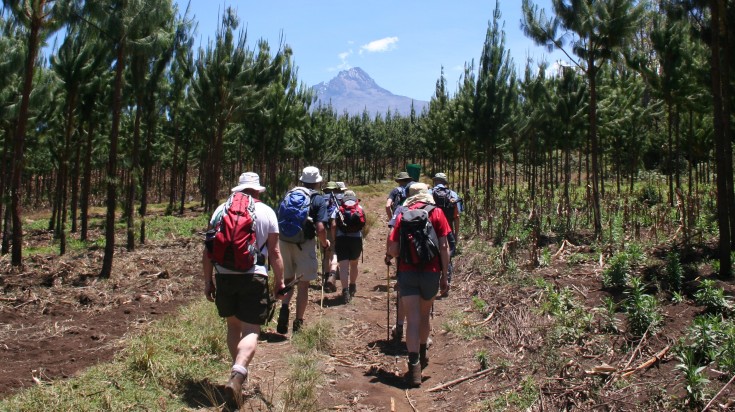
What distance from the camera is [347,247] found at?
334 inches

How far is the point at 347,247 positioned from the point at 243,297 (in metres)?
3.90

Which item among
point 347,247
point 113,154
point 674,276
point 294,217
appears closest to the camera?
point 674,276

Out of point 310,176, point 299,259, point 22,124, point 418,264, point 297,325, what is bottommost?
point 297,325

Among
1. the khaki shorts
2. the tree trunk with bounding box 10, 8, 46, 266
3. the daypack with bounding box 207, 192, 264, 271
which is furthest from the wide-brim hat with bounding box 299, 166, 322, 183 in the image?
the tree trunk with bounding box 10, 8, 46, 266

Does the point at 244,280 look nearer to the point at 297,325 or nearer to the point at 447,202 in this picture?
the point at 297,325

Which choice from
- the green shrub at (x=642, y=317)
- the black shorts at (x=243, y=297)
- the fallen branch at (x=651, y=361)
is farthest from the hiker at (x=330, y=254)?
the fallen branch at (x=651, y=361)

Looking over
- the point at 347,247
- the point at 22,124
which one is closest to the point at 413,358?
the point at 347,247

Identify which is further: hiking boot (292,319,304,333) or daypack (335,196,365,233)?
daypack (335,196,365,233)

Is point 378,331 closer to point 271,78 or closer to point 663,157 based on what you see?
point 271,78

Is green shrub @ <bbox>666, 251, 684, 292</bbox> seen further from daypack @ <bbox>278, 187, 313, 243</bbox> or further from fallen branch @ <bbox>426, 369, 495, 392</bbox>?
daypack @ <bbox>278, 187, 313, 243</bbox>

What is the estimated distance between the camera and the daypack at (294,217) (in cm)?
663

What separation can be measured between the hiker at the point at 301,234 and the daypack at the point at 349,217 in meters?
1.44

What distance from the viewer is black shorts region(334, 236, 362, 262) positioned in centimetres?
845

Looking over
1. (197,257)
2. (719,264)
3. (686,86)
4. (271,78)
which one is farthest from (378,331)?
(686,86)
